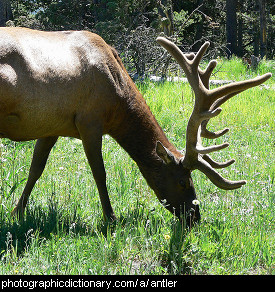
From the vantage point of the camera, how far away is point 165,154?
4.88 m

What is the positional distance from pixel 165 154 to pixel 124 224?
811 millimetres

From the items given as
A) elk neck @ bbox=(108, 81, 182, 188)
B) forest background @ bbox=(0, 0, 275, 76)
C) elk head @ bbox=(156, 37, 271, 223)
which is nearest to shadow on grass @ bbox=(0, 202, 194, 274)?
elk head @ bbox=(156, 37, 271, 223)

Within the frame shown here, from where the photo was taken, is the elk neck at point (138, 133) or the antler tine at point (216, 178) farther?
the elk neck at point (138, 133)

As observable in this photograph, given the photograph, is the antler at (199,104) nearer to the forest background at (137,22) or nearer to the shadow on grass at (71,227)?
the shadow on grass at (71,227)

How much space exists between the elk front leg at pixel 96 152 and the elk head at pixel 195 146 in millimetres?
592

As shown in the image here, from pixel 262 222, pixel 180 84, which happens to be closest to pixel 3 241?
pixel 262 222

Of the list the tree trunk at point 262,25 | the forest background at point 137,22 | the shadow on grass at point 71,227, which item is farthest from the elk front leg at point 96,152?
the tree trunk at point 262,25

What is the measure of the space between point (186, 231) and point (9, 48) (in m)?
2.26

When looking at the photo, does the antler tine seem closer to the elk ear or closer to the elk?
the elk

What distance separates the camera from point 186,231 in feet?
14.6

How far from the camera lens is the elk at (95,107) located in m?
4.25

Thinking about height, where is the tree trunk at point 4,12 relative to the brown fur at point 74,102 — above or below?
above

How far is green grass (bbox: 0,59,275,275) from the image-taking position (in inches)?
153
